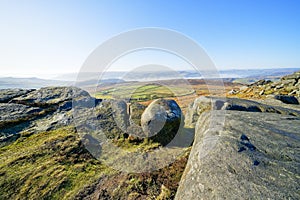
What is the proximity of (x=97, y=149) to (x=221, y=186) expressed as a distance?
689 cm

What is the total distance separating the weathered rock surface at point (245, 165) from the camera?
3.62m

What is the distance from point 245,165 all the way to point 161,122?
6.12 m

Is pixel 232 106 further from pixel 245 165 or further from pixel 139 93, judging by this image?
pixel 139 93

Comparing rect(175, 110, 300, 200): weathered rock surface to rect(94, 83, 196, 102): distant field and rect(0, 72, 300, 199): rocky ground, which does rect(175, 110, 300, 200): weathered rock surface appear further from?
rect(94, 83, 196, 102): distant field

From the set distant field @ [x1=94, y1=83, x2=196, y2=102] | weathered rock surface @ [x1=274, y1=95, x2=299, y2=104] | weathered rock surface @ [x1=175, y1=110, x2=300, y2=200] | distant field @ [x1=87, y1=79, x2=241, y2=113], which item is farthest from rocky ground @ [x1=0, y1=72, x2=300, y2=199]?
distant field @ [x1=94, y1=83, x2=196, y2=102]

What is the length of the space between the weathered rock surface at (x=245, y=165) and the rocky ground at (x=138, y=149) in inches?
0.8

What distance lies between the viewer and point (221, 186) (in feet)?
12.5

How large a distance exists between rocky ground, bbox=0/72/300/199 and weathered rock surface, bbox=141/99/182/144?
0.19ft

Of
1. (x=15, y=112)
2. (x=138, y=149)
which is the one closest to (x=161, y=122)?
(x=138, y=149)

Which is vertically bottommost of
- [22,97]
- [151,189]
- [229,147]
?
[151,189]


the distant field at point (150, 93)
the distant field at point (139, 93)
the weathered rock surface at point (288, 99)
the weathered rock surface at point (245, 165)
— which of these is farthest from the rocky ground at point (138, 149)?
the distant field at point (139, 93)

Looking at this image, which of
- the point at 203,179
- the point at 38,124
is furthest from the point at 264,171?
the point at 38,124

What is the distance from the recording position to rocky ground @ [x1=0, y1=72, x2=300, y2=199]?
4.14m

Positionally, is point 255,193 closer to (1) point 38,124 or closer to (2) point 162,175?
(2) point 162,175
